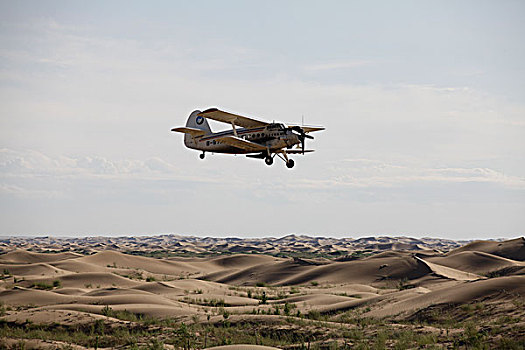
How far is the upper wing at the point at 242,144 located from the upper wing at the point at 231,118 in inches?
58.0

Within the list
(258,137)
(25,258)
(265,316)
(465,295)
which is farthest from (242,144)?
(25,258)

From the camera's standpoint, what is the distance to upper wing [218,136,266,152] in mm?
30975

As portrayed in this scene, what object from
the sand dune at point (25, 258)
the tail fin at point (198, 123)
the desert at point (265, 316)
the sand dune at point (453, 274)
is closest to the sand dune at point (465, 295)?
the desert at point (265, 316)

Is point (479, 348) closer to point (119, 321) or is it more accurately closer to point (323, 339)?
point (323, 339)

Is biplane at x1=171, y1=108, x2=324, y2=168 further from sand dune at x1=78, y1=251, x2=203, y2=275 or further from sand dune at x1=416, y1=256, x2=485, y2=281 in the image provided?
sand dune at x1=78, y1=251, x2=203, y2=275

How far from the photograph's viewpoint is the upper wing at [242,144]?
102 ft

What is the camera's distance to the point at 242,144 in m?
31.6

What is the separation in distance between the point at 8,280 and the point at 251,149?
26389mm

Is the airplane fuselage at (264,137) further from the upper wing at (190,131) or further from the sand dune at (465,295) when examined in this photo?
the sand dune at (465,295)

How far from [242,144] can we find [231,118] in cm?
194

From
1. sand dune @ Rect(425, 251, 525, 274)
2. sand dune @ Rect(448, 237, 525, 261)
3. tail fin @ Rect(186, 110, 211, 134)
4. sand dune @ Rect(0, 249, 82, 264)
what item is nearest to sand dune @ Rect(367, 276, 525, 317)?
tail fin @ Rect(186, 110, 211, 134)

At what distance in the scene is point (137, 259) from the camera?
238 ft

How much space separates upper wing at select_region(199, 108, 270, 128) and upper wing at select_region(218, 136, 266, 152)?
4.83ft

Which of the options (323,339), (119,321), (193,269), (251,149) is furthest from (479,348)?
(193,269)
